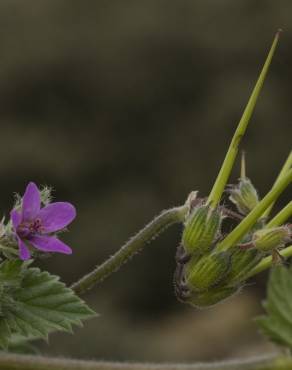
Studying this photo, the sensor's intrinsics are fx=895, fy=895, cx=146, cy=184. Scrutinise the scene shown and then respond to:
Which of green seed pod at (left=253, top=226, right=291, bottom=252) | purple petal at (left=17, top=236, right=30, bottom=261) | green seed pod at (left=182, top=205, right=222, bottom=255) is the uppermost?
purple petal at (left=17, top=236, right=30, bottom=261)

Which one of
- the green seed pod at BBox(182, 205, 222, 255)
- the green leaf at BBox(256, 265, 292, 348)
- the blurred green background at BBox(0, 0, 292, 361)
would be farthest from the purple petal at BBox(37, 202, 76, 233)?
the blurred green background at BBox(0, 0, 292, 361)

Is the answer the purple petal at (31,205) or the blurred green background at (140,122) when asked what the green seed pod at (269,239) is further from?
the blurred green background at (140,122)

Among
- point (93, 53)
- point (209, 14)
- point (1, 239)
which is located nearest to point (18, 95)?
point (93, 53)

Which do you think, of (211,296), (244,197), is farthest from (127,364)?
(244,197)

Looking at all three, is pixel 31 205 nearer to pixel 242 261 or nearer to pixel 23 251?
pixel 23 251

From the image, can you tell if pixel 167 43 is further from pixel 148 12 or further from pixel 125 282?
pixel 125 282

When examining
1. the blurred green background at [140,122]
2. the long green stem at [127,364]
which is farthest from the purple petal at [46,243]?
the blurred green background at [140,122]

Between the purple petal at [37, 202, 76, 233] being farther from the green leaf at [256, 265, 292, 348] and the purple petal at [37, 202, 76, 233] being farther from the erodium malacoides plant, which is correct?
the green leaf at [256, 265, 292, 348]

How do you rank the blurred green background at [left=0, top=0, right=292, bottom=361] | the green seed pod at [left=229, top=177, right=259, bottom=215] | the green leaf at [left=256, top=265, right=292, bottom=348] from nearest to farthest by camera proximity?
the green leaf at [left=256, top=265, right=292, bottom=348], the green seed pod at [left=229, top=177, right=259, bottom=215], the blurred green background at [left=0, top=0, right=292, bottom=361]
